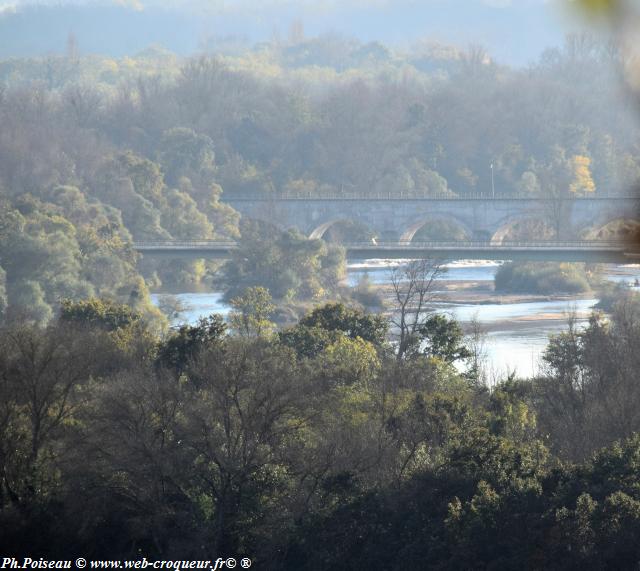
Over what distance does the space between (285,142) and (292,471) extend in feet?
192

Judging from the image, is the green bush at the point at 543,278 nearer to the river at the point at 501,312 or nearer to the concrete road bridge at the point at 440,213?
the river at the point at 501,312

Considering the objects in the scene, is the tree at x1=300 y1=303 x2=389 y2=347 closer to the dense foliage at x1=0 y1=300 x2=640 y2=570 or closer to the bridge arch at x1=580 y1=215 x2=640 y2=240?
the dense foliage at x1=0 y1=300 x2=640 y2=570

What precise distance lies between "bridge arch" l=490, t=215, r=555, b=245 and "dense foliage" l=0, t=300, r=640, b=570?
124 ft

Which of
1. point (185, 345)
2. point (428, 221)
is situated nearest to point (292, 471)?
point (185, 345)

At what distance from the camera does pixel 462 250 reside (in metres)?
48.2

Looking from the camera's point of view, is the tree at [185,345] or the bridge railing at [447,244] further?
the bridge railing at [447,244]

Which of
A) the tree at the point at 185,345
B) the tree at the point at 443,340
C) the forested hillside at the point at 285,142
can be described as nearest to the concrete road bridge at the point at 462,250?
the forested hillside at the point at 285,142

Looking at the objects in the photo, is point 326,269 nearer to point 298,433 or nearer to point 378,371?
point 378,371

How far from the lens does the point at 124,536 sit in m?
16.7

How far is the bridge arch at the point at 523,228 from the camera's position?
58.1 m

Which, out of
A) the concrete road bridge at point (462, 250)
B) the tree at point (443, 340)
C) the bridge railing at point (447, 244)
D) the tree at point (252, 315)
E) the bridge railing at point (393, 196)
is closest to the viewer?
the tree at point (443, 340)

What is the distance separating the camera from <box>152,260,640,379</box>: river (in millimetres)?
34031

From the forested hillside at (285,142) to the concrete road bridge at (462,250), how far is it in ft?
4.53

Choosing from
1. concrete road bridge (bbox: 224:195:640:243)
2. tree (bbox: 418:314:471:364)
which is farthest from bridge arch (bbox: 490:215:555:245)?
tree (bbox: 418:314:471:364)
